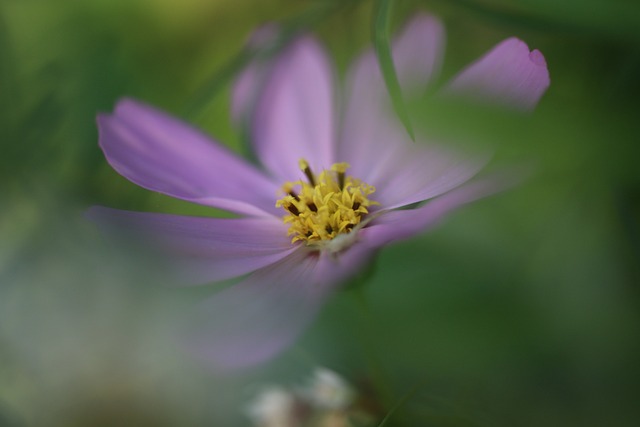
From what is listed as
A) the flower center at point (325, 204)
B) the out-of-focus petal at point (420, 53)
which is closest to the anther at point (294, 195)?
the flower center at point (325, 204)

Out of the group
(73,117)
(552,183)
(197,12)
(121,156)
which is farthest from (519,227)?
(197,12)

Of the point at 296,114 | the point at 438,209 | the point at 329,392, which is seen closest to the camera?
the point at 438,209

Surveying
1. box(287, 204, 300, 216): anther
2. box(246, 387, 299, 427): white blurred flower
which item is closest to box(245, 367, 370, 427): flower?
box(246, 387, 299, 427): white blurred flower

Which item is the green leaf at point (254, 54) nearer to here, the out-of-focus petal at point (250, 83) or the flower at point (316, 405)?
the out-of-focus petal at point (250, 83)

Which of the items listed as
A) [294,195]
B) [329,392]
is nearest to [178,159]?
[294,195]

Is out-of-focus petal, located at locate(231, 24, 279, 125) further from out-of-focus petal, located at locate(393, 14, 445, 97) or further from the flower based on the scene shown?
the flower

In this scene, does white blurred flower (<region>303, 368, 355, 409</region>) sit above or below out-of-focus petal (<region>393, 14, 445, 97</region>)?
below

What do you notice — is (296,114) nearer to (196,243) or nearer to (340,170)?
(340,170)

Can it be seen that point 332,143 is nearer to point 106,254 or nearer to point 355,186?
point 355,186
